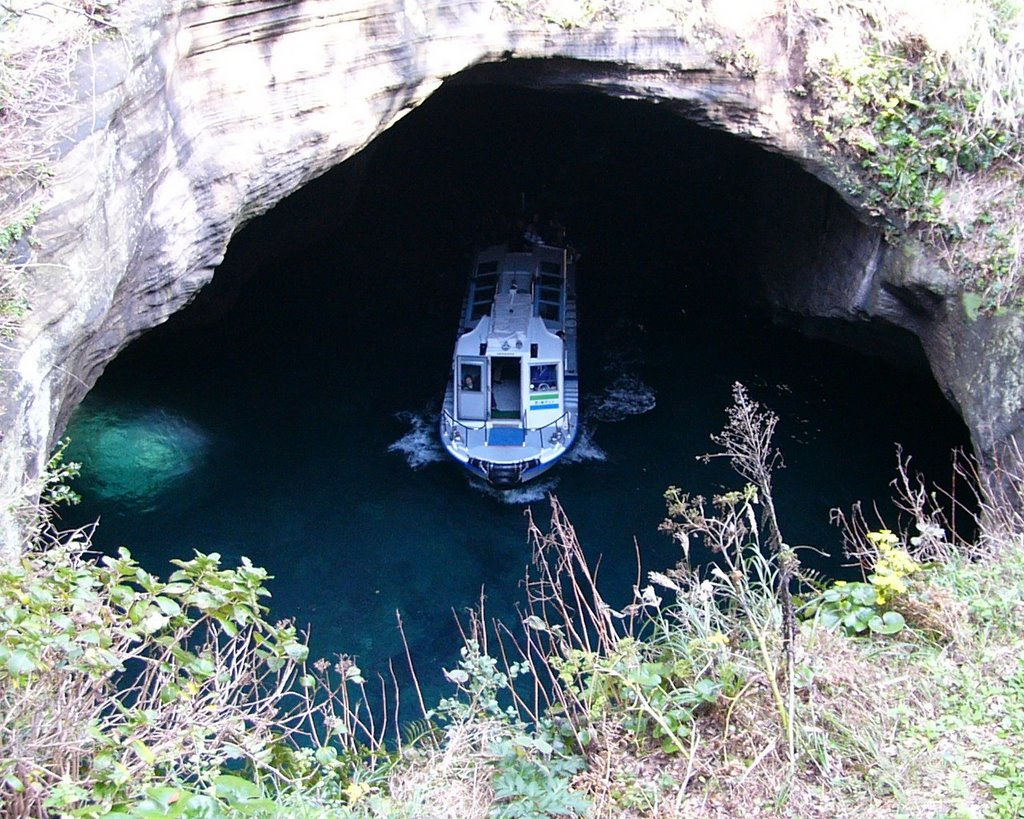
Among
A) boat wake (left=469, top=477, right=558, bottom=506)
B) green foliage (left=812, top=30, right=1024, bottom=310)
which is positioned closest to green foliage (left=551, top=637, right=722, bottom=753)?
green foliage (left=812, top=30, right=1024, bottom=310)

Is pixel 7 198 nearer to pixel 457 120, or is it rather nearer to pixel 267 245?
pixel 267 245

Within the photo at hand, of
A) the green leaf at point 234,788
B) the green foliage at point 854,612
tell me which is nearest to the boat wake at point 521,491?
the green foliage at point 854,612

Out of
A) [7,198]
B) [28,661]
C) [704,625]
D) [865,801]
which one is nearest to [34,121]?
[7,198]

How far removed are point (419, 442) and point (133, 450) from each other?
15.2 ft

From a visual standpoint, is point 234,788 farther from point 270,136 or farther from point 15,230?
point 270,136

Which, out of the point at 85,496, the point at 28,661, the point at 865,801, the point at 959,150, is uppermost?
the point at 959,150

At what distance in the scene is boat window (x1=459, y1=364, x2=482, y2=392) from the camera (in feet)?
49.2

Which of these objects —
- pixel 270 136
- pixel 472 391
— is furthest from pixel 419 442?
pixel 270 136

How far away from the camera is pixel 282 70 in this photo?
9.43m

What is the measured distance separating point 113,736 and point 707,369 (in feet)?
44.1

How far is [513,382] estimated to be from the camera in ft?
50.3

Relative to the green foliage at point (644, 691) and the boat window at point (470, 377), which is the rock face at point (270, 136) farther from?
the boat window at point (470, 377)

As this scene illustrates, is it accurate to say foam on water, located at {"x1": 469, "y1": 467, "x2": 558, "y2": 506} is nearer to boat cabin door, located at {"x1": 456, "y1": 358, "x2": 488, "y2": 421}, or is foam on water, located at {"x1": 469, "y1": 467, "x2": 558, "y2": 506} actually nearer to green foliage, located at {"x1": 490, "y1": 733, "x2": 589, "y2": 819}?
boat cabin door, located at {"x1": 456, "y1": 358, "x2": 488, "y2": 421}

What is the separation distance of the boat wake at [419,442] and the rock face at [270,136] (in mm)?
5587
